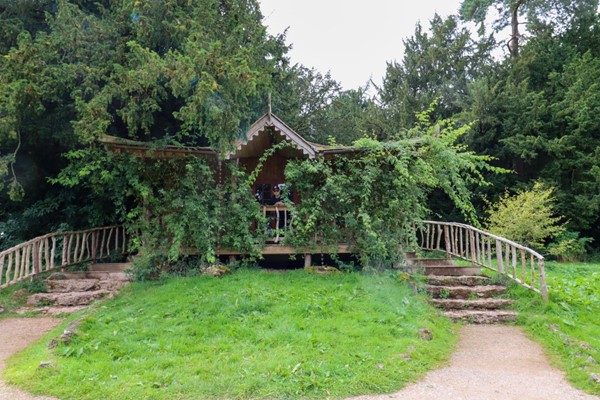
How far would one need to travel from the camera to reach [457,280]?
849 cm

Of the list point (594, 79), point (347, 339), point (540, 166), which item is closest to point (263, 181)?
point (347, 339)

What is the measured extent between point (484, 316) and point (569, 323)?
1.31 meters

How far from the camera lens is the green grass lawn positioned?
159 inches

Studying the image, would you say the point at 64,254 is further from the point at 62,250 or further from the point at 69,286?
the point at 69,286

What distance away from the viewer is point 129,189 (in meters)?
9.23

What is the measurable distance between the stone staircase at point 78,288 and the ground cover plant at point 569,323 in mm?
8038

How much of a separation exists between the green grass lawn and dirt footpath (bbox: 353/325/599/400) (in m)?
0.23

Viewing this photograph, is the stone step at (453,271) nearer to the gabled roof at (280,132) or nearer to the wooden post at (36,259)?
the gabled roof at (280,132)

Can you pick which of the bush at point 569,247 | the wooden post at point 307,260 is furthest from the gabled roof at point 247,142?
the bush at point 569,247

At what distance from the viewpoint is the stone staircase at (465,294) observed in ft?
23.5

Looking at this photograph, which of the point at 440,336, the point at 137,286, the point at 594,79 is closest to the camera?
the point at 440,336

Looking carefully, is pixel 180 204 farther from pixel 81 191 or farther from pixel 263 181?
pixel 81 191

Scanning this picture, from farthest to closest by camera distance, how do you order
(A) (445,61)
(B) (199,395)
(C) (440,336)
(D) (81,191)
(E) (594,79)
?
(A) (445,61), (E) (594,79), (D) (81,191), (C) (440,336), (B) (199,395)

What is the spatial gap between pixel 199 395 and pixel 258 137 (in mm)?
6847
